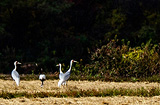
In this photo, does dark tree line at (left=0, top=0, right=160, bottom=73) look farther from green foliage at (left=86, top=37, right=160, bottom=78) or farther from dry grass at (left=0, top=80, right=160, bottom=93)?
dry grass at (left=0, top=80, right=160, bottom=93)

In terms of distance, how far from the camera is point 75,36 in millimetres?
21766

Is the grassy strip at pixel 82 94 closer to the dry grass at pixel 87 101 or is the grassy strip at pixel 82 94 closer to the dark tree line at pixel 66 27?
the dry grass at pixel 87 101

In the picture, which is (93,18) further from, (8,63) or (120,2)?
(8,63)

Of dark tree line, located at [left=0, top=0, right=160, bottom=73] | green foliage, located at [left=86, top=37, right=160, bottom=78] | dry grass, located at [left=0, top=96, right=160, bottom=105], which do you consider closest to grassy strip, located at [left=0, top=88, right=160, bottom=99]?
dry grass, located at [left=0, top=96, right=160, bottom=105]

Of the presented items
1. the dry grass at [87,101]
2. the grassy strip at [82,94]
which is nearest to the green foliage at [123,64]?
the grassy strip at [82,94]

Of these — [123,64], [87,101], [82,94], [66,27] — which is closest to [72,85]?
[82,94]

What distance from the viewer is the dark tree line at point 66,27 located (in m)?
19.4

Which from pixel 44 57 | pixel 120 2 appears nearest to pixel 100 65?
pixel 44 57

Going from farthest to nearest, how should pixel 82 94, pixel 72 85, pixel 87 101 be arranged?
pixel 72 85 → pixel 82 94 → pixel 87 101

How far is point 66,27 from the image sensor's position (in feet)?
74.9

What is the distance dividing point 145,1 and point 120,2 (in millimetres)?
1457

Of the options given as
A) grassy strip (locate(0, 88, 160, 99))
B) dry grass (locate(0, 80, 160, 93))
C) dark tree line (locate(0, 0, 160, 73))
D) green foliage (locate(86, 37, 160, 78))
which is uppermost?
dark tree line (locate(0, 0, 160, 73))

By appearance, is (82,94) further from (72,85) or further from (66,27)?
(66,27)

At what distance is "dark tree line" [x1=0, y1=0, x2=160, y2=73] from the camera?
19.4 m
